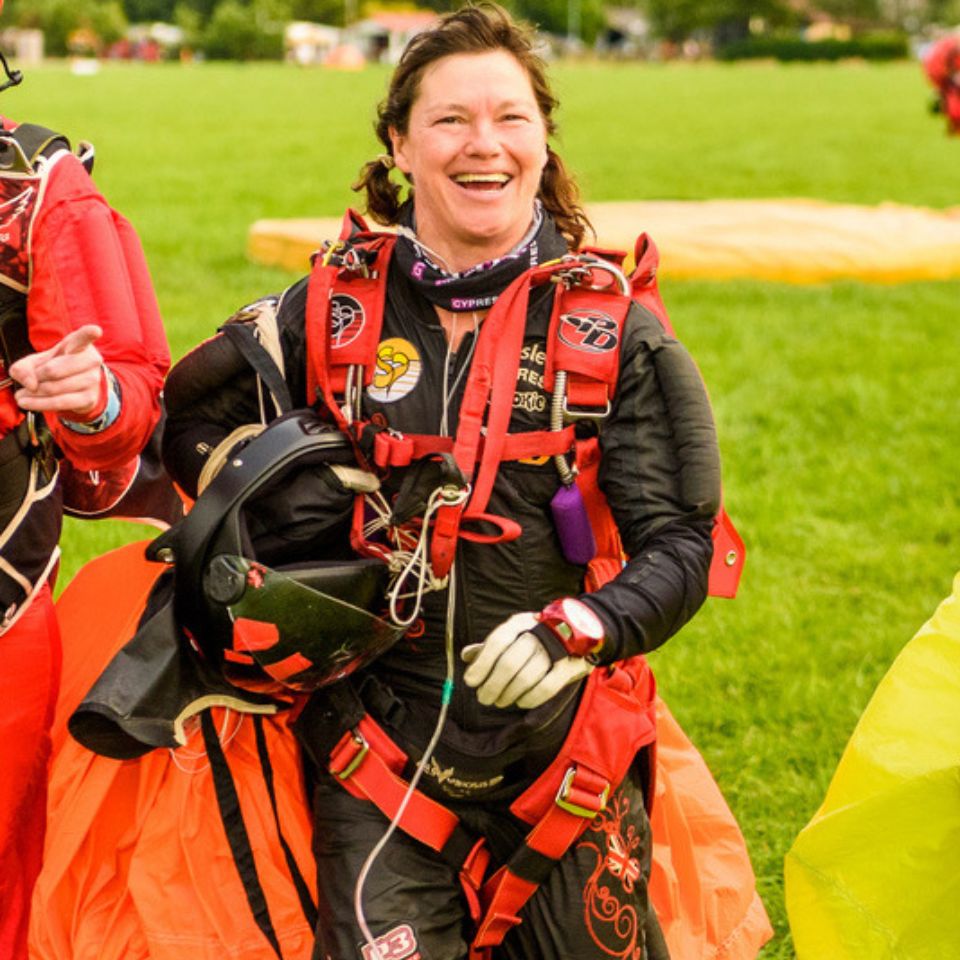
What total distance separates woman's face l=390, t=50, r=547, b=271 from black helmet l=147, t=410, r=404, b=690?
414 mm

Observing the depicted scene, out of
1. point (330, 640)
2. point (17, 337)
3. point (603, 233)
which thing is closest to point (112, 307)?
point (17, 337)

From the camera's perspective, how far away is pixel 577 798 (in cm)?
248

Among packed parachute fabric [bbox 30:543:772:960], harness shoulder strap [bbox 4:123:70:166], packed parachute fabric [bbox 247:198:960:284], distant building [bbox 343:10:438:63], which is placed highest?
harness shoulder strap [bbox 4:123:70:166]

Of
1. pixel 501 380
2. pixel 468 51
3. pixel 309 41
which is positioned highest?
pixel 468 51

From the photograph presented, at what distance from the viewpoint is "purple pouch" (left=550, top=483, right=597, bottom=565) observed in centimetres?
249

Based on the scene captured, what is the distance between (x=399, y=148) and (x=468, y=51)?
0.79 ft

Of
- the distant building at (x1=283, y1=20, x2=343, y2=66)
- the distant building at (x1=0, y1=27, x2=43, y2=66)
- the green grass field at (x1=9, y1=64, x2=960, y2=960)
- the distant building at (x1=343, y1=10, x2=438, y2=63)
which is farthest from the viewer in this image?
the distant building at (x1=343, y1=10, x2=438, y2=63)

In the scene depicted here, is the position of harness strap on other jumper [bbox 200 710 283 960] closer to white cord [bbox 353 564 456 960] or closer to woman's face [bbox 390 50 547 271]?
white cord [bbox 353 564 456 960]

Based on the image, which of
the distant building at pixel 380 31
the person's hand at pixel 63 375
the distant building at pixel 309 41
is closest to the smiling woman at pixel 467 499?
the person's hand at pixel 63 375

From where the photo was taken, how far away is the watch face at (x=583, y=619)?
7.23ft

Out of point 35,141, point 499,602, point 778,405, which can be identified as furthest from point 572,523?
point 778,405

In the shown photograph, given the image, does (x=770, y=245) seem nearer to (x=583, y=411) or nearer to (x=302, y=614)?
(x=583, y=411)

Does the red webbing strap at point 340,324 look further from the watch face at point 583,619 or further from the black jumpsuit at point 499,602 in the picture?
the watch face at point 583,619

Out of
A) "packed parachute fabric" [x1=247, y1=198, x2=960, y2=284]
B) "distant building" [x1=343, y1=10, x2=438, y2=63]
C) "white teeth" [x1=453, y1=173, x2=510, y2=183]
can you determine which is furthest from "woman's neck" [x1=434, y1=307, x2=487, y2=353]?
"distant building" [x1=343, y1=10, x2=438, y2=63]
